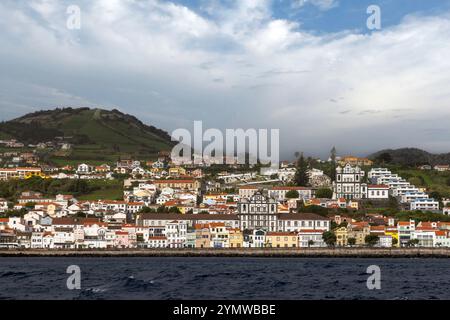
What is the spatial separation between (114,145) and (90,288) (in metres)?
107

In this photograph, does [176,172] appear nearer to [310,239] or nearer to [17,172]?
[17,172]

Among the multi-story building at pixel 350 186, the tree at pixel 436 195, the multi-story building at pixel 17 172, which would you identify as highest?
the multi-story building at pixel 17 172

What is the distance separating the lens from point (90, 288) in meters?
25.4

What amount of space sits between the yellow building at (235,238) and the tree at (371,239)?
389 inches

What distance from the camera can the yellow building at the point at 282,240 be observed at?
61.8 meters

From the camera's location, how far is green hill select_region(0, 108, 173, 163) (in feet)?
398

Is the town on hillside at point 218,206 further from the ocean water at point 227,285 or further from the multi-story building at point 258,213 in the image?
the ocean water at point 227,285

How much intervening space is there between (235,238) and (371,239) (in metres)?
10.8

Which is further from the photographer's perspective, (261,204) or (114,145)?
(114,145)

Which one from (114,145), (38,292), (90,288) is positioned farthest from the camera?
(114,145)

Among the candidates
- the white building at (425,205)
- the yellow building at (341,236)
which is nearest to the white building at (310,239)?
the yellow building at (341,236)

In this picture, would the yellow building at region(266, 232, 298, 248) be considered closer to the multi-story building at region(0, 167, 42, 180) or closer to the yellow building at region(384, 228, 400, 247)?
the yellow building at region(384, 228, 400, 247)
